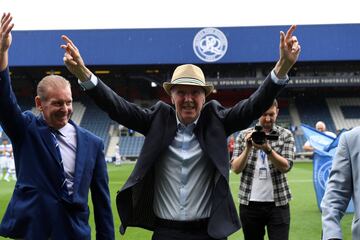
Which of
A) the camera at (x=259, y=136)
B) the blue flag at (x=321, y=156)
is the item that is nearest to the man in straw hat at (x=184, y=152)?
the camera at (x=259, y=136)

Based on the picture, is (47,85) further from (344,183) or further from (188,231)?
(344,183)

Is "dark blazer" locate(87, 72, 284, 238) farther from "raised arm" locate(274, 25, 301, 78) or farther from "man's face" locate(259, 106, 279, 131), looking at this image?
"man's face" locate(259, 106, 279, 131)

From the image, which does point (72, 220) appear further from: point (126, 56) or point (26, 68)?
point (26, 68)

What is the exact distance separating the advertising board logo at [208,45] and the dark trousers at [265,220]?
3131cm

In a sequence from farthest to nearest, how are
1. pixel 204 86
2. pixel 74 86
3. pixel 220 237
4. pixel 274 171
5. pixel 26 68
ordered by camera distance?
pixel 74 86
pixel 26 68
pixel 274 171
pixel 204 86
pixel 220 237

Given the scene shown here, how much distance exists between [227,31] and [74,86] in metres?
14.5

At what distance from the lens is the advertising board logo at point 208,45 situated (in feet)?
116

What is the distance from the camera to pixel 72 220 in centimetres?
279

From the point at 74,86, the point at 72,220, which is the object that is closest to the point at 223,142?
the point at 72,220

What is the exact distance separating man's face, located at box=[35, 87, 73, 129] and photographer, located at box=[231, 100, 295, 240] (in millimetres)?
1709

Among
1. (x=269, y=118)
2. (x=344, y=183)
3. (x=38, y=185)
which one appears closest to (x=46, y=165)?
(x=38, y=185)

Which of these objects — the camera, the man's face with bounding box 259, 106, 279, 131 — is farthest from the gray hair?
the man's face with bounding box 259, 106, 279, 131

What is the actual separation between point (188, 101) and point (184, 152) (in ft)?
0.94

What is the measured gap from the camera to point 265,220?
13.9ft
